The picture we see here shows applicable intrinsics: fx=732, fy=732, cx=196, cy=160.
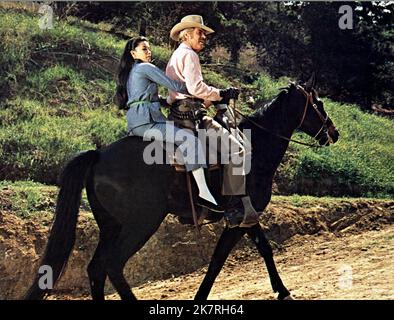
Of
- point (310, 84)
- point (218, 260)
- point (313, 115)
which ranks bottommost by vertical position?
point (218, 260)

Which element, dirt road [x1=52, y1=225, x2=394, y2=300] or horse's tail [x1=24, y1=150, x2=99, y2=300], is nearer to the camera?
horse's tail [x1=24, y1=150, x2=99, y2=300]

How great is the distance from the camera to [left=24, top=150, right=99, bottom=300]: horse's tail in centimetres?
719

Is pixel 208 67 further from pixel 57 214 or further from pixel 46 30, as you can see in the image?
pixel 57 214

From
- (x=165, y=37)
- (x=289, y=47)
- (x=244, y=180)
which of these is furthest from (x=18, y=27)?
(x=244, y=180)

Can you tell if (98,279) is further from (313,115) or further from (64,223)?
(313,115)

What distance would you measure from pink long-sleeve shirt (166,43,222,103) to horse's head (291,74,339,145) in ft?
3.29

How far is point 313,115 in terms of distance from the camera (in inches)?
322

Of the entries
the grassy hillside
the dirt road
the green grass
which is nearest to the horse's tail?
the dirt road

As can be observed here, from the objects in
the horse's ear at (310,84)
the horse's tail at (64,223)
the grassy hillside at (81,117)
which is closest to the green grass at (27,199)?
the grassy hillside at (81,117)

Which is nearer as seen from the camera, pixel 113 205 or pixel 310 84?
pixel 113 205

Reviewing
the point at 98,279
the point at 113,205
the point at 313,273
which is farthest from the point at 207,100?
the point at 313,273

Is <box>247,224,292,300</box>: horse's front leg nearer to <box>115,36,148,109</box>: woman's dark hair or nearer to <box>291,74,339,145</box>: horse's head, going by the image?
<box>291,74,339,145</box>: horse's head

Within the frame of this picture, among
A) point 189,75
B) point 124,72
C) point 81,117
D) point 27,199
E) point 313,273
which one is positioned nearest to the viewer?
point 189,75

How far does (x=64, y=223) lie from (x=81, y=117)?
430cm
